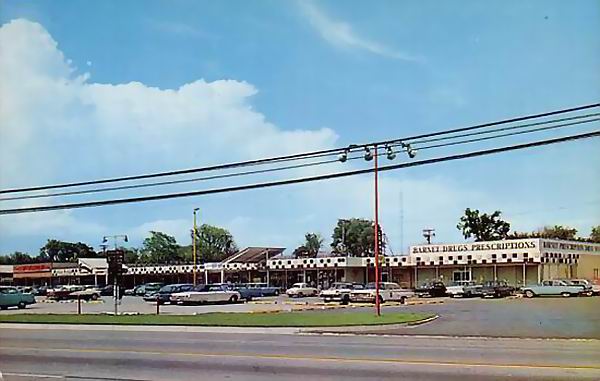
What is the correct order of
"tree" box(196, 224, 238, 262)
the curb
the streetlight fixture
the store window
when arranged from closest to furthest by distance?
the streetlight fixture → the curb → the store window → "tree" box(196, 224, 238, 262)

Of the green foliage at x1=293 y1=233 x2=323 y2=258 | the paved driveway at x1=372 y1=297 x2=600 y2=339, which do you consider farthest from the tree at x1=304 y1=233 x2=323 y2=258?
the paved driveway at x1=372 y1=297 x2=600 y2=339

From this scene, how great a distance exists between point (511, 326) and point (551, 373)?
336 inches

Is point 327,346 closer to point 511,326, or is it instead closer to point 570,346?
point 570,346

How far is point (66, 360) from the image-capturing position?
1009 cm

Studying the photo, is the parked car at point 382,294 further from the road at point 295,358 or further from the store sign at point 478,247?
the road at point 295,358

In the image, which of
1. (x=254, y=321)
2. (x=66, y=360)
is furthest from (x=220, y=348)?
(x=254, y=321)

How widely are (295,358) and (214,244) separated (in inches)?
2483

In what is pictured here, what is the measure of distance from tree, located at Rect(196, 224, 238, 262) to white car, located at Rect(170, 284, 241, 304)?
115 feet

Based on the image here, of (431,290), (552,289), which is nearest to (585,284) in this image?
(552,289)

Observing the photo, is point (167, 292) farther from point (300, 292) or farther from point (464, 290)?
point (464, 290)

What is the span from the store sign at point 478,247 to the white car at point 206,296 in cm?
1279

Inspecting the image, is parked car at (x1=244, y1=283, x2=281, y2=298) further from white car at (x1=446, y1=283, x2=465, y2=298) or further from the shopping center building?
white car at (x1=446, y1=283, x2=465, y2=298)

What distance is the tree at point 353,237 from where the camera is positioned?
65.9 metres

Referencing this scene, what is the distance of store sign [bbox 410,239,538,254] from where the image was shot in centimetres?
3609
